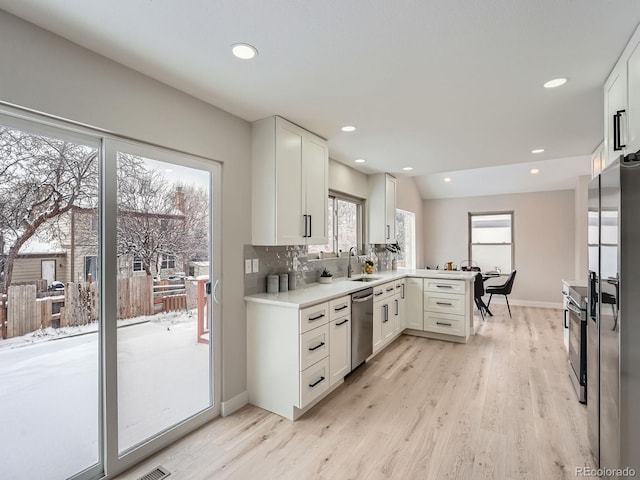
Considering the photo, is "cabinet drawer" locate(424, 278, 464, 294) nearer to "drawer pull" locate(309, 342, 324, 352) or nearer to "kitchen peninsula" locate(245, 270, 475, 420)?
"kitchen peninsula" locate(245, 270, 475, 420)

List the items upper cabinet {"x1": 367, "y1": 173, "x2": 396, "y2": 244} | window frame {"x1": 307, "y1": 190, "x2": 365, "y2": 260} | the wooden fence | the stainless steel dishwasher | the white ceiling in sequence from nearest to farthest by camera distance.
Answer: the white ceiling < the wooden fence < the stainless steel dishwasher < window frame {"x1": 307, "y1": 190, "x2": 365, "y2": 260} < upper cabinet {"x1": 367, "y1": 173, "x2": 396, "y2": 244}

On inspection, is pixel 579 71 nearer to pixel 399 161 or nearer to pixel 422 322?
pixel 399 161

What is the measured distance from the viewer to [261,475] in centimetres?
192

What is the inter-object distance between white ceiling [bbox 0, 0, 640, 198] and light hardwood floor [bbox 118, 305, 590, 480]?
2474mm

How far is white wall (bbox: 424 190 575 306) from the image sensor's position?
660cm

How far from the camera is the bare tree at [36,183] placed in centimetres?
157

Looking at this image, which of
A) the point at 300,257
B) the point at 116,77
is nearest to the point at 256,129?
the point at 116,77

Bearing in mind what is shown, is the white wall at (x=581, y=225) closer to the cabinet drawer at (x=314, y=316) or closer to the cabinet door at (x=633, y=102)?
the cabinet door at (x=633, y=102)

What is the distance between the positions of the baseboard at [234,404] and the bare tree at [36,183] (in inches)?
66.6

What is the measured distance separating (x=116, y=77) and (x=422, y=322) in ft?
14.3

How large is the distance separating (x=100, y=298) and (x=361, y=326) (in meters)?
2.34

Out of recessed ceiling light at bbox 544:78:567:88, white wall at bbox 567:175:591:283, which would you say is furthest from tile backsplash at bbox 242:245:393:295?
white wall at bbox 567:175:591:283

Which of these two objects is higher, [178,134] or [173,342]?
[178,134]

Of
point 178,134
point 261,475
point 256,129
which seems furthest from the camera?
point 256,129
